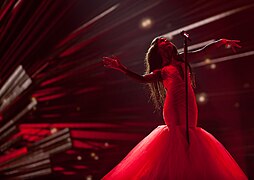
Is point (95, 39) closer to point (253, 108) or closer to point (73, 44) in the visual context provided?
point (73, 44)

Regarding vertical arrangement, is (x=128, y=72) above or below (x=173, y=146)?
above

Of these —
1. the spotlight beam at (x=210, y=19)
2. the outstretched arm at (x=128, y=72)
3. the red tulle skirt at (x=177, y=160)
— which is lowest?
the red tulle skirt at (x=177, y=160)

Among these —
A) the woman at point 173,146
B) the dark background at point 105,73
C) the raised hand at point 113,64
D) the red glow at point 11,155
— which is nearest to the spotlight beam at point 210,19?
the dark background at point 105,73

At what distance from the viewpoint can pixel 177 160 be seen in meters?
1.78

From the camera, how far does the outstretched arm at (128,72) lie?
1.86 m

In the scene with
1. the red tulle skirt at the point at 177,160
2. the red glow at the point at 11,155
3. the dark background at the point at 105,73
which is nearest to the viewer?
the red tulle skirt at the point at 177,160

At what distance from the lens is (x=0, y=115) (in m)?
2.94

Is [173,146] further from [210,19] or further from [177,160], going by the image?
[210,19]

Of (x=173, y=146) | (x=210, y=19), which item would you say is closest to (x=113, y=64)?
(x=173, y=146)

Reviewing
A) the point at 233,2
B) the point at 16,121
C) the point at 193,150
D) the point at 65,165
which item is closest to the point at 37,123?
the point at 65,165

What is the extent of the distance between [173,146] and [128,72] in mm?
327

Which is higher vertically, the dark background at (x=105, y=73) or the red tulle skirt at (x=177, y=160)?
the dark background at (x=105, y=73)

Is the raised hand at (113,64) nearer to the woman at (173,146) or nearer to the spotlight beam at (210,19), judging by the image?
the woman at (173,146)

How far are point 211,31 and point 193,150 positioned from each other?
4.51 ft
